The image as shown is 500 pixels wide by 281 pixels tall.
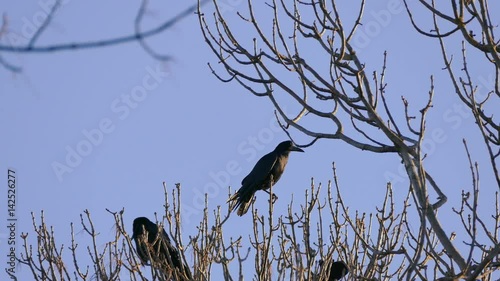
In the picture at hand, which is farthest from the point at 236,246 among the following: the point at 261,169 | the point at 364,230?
the point at 261,169

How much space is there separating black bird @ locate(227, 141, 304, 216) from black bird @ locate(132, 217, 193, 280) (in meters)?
1.06

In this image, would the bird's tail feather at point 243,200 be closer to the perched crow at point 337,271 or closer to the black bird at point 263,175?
the black bird at point 263,175

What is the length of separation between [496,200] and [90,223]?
354 centimetres

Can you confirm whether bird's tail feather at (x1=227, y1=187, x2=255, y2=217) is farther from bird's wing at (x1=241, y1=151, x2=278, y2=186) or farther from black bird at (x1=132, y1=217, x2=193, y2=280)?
black bird at (x1=132, y1=217, x2=193, y2=280)

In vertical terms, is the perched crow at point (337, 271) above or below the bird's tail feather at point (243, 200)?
below

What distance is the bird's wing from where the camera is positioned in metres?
10.5

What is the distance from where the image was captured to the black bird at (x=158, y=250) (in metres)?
7.43

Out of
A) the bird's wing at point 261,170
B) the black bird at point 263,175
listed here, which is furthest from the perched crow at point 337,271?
the bird's wing at point 261,170

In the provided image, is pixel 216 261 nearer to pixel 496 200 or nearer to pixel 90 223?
pixel 90 223

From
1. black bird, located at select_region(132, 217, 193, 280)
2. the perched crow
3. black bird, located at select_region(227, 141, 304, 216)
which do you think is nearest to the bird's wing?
black bird, located at select_region(227, 141, 304, 216)

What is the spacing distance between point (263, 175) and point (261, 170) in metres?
0.15

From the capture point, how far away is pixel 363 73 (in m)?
5.04

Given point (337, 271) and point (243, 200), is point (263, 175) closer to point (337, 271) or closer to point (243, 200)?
point (243, 200)

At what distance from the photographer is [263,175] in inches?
420
